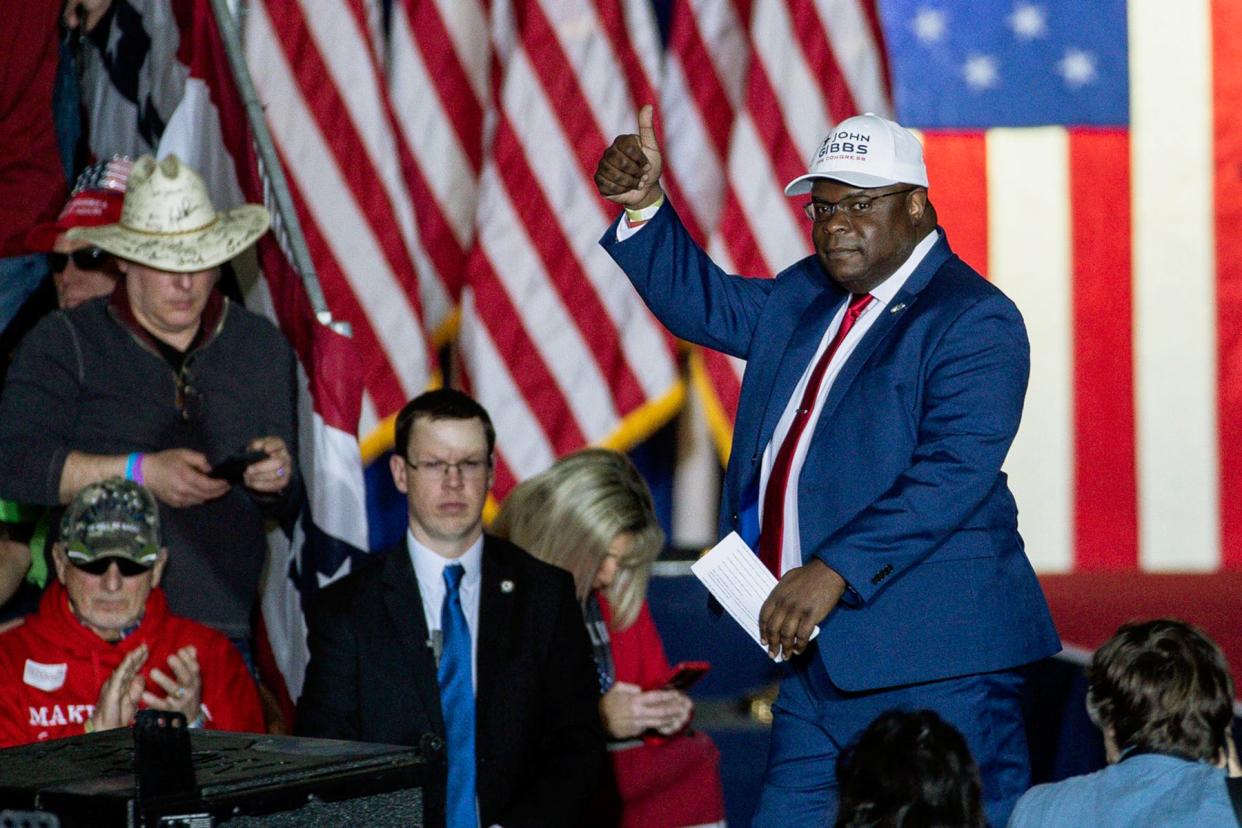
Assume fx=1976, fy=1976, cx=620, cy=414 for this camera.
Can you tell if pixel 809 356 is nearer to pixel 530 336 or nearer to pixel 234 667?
pixel 234 667

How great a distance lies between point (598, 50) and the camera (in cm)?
629

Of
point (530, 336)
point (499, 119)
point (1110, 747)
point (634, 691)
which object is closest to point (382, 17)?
point (499, 119)

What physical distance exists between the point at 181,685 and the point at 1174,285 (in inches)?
177

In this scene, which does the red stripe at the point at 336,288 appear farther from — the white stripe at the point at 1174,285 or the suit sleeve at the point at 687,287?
the white stripe at the point at 1174,285

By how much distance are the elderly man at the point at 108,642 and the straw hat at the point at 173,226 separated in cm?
67

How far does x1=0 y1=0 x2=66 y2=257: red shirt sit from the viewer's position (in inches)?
199

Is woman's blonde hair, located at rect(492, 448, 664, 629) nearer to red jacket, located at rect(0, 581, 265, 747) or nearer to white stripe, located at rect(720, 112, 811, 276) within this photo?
red jacket, located at rect(0, 581, 265, 747)

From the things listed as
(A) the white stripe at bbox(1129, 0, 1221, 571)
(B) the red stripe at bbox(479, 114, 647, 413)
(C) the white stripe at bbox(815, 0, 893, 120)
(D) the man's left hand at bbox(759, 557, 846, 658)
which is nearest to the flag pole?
(B) the red stripe at bbox(479, 114, 647, 413)

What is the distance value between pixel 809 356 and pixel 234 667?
56.3 inches

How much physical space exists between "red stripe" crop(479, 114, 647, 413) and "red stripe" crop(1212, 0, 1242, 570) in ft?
7.54

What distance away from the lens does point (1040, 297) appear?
23.3ft

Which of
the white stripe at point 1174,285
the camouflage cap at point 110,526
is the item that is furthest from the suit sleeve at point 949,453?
the white stripe at point 1174,285

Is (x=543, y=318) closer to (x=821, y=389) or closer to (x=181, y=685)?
(x=181, y=685)

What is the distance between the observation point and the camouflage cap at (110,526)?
3.88 m
